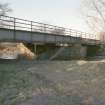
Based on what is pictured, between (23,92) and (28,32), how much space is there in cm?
1353

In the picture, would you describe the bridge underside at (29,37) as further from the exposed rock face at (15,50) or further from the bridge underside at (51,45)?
the exposed rock face at (15,50)

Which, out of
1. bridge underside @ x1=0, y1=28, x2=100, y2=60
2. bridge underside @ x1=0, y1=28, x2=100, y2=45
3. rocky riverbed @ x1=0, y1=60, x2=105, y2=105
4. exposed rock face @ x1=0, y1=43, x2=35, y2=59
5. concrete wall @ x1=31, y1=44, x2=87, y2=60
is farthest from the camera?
concrete wall @ x1=31, y1=44, x2=87, y2=60

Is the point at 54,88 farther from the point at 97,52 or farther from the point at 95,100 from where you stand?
the point at 97,52

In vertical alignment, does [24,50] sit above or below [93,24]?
below

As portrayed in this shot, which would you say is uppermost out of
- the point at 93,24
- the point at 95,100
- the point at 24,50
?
the point at 93,24

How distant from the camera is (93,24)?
95.5ft

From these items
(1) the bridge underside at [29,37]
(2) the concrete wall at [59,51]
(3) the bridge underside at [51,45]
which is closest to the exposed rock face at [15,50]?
(3) the bridge underside at [51,45]

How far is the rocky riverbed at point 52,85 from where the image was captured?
14328mm

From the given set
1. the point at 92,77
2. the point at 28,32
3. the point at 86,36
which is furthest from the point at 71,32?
the point at 92,77

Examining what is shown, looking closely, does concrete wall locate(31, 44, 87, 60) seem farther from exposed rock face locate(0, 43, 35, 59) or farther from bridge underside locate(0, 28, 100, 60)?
exposed rock face locate(0, 43, 35, 59)

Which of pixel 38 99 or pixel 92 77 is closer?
pixel 38 99

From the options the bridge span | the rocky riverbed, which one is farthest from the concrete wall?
the rocky riverbed

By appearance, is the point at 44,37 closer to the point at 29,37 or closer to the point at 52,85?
the point at 29,37

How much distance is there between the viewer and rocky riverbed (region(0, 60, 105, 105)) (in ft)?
47.0
